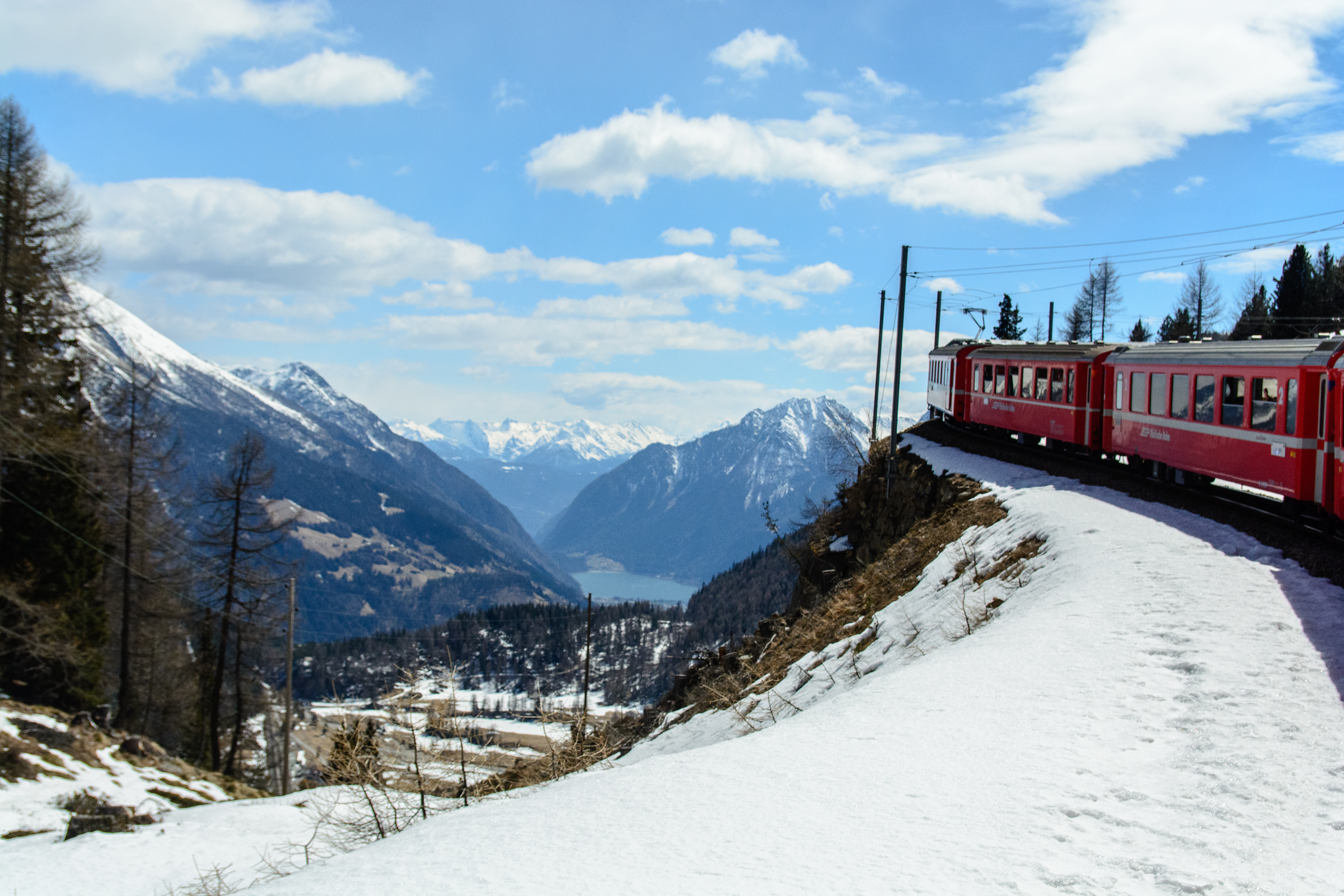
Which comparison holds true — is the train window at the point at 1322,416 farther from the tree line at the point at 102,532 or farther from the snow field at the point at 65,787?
the tree line at the point at 102,532

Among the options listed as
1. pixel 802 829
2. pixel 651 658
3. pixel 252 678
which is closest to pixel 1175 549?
pixel 802 829

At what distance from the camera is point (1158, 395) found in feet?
58.2

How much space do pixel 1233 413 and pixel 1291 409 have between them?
1.76 metres

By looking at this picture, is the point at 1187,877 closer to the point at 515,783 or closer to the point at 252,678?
the point at 515,783

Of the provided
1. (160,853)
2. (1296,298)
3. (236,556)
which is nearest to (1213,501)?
(160,853)

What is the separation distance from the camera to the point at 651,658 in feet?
564

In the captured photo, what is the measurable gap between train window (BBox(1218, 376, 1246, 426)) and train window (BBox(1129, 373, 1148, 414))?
338 centimetres

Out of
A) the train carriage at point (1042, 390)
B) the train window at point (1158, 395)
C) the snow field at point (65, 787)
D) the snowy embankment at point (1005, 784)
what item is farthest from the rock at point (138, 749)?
the train window at point (1158, 395)

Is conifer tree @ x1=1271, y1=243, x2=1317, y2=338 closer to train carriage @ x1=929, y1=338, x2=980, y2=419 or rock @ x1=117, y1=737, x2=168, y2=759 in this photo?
train carriage @ x1=929, y1=338, x2=980, y2=419

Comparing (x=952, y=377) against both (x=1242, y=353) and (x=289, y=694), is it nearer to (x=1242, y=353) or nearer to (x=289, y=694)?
(x=1242, y=353)

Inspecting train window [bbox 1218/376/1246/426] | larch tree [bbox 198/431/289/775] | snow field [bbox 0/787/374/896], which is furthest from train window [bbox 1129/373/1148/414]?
larch tree [bbox 198/431/289/775]

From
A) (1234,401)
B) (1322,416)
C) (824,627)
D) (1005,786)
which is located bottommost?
(824,627)

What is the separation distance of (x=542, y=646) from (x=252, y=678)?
149m

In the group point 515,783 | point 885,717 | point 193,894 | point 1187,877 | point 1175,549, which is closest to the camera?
point 1187,877
